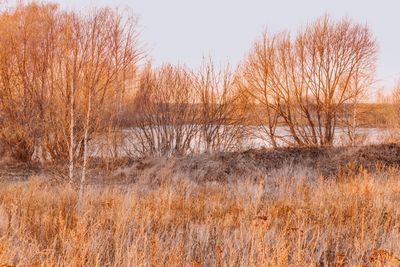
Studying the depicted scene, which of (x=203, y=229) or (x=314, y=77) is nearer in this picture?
(x=203, y=229)

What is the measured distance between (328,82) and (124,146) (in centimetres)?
739

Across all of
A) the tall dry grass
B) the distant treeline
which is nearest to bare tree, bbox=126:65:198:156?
the distant treeline

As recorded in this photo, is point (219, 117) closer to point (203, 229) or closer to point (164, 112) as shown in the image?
point (164, 112)

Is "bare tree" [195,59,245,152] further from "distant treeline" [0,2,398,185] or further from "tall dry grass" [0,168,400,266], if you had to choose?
"tall dry grass" [0,168,400,266]

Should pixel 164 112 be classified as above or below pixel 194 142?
above

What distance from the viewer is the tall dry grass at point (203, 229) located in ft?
7.93

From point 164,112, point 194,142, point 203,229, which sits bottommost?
point 203,229

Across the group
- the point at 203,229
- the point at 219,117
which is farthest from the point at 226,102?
the point at 203,229

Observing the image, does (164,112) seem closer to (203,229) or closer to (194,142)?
(194,142)

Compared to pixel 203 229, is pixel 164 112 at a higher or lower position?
higher

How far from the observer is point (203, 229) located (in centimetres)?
329

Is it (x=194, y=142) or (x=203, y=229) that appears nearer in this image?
(x=203, y=229)

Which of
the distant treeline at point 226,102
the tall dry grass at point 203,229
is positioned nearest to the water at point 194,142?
the distant treeline at point 226,102

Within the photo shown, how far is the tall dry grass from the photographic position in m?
2.42
